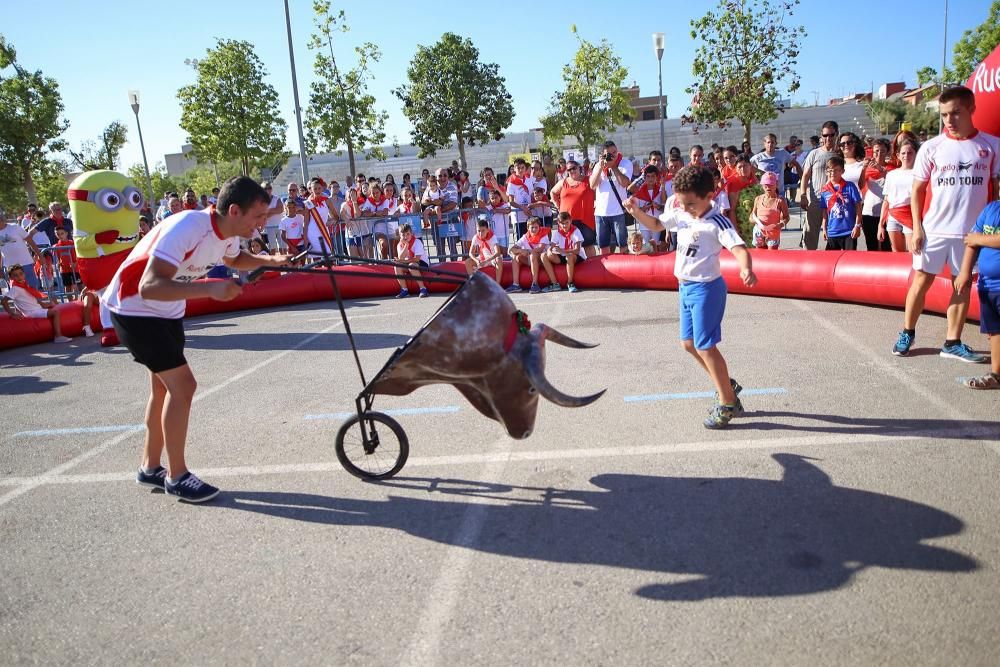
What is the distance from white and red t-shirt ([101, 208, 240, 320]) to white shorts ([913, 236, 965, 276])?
17.8ft

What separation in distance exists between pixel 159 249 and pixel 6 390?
507cm

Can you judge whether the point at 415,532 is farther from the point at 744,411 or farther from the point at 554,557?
the point at 744,411

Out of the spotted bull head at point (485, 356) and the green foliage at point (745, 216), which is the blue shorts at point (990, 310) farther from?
the green foliage at point (745, 216)

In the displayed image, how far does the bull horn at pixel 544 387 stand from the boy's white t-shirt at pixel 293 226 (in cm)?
1030

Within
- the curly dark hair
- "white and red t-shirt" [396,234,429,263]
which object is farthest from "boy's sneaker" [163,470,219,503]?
"white and red t-shirt" [396,234,429,263]

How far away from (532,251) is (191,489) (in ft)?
24.4

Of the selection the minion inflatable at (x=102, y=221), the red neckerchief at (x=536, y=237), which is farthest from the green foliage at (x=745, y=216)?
the minion inflatable at (x=102, y=221)

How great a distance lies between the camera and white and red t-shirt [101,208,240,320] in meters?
3.74

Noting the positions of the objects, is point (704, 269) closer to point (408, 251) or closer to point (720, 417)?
point (720, 417)

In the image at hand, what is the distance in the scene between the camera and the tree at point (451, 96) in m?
39.1

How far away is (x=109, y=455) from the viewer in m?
5.05

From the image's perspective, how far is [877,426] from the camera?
4.45 m

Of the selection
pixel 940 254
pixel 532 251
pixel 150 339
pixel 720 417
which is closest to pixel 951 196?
pixel 940 254

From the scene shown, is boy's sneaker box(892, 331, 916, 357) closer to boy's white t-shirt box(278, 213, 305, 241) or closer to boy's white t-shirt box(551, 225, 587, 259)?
boy's white t-shirt box(551, 225, 587, 259)
